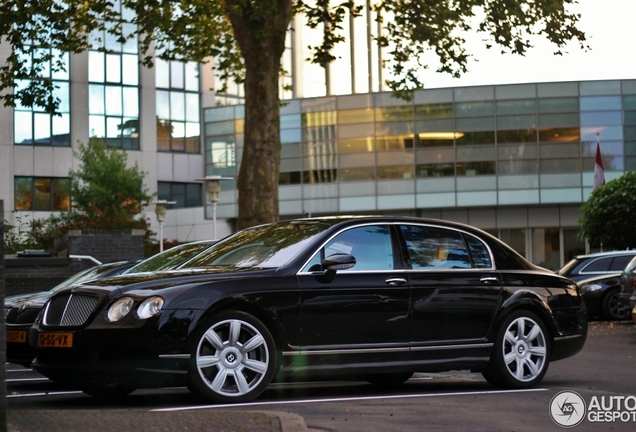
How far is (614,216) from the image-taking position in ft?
108

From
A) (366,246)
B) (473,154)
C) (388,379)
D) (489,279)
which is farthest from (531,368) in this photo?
(473,154)

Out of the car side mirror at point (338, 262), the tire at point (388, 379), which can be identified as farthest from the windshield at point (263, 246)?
the tire at point (388, 379)

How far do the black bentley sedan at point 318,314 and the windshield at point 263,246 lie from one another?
2 cm

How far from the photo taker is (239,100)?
7012 centimetres

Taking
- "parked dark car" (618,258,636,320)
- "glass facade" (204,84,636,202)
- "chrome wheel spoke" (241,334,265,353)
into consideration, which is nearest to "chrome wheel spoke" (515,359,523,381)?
"chrome wheel spoke" (241,334,265,353)

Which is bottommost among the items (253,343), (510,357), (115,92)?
(510,357)

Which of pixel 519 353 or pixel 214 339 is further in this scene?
pixel 519 353

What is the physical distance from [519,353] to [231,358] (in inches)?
117

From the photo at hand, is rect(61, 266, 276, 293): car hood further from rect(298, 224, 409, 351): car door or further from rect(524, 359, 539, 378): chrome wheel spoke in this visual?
rect(524, 359, 539, 378): chrome wheel spoke

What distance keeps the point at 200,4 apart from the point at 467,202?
33.8 meters

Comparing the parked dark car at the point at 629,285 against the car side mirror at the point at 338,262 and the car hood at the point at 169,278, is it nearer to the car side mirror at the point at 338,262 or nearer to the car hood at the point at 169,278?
the car side mirror at the point at 338,262

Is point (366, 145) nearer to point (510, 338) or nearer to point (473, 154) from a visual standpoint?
point (473, 154)

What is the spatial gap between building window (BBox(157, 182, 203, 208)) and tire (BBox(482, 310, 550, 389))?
195 feet

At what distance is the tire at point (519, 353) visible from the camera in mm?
10359
